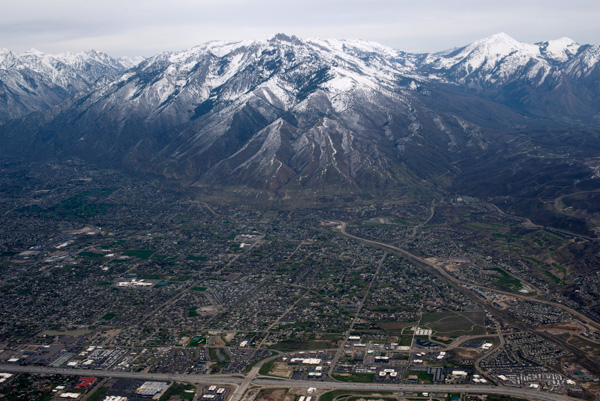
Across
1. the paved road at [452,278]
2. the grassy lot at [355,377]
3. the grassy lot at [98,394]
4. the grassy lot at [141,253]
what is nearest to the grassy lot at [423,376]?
the grassy lot at [355,377]

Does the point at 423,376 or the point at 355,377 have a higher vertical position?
the point at 423,376

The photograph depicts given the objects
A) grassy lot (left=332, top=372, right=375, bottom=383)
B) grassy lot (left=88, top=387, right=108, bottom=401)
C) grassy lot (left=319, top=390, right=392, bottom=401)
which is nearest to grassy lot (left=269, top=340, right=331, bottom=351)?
grassy lot (left=332, top=372, right=375, bottom=383)

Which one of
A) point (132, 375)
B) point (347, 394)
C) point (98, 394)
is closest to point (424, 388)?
point (347, 394)

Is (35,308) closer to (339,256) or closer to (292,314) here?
(292,314)

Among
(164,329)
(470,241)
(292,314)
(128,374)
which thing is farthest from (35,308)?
(470,241)

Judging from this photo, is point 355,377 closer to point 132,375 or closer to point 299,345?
point 299,345

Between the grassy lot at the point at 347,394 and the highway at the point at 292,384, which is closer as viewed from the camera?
the highway at the point at 292,384

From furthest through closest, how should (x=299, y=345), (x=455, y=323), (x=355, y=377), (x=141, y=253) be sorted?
(x=141, y=253) < (x=455, y=323) < (x=299, y=345) < (x=355, y=377)

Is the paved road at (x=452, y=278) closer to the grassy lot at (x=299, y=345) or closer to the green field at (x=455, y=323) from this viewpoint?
the green field at (x=455, y=323)
